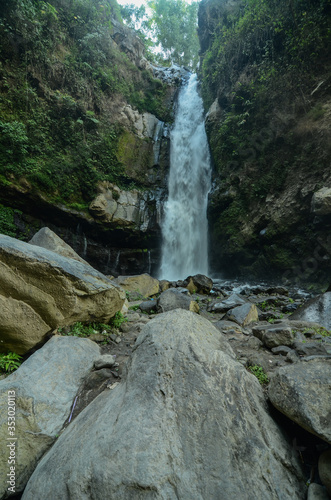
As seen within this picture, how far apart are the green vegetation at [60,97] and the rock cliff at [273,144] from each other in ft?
21.7

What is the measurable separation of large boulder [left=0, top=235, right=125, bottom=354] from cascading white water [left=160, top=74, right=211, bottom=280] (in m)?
10.1

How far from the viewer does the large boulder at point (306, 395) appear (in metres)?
1.36

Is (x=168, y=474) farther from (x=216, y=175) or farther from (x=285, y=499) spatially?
(x=216, y=175)

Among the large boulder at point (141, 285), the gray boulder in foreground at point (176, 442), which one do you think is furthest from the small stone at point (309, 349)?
the large boulder at point (141, 285)

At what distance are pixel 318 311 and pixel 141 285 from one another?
17.1 ft

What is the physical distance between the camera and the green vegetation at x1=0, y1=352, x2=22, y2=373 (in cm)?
248

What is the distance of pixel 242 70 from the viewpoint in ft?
41.5

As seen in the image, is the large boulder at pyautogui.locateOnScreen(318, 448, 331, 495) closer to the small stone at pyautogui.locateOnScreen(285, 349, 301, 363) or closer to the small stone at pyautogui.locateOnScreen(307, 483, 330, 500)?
the small stone at pyautogui.locateOnScreen(307, 483, 330, 500)

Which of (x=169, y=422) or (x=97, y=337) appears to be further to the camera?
(x=97, y=337)

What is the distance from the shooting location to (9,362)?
99.0 inches

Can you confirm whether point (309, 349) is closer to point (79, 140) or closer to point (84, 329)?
point (84, 329)

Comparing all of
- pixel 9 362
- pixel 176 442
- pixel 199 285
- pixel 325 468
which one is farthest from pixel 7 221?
pixel 325 468

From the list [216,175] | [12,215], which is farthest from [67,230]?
[216,175]

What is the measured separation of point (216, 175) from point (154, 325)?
13027 mm
